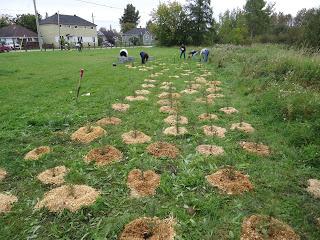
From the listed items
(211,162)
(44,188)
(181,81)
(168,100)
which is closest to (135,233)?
(44,188)

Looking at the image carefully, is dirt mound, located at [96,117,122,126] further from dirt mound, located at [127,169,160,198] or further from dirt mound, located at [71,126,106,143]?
dirt mound, located at [127,169,160,198]

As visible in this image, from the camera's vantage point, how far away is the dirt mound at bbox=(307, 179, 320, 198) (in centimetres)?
446

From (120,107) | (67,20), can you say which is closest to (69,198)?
(120,107)

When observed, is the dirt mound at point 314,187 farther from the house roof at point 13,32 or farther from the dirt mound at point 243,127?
the house roof at point 13,32

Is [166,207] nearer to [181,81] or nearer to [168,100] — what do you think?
[168,100]

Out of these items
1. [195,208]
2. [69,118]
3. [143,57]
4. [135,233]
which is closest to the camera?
[135,233]

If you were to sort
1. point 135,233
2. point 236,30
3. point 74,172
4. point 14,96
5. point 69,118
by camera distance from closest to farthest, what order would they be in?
point 135,233 → point 74,172 → point 69,118 → point 14,96 → point 236,30

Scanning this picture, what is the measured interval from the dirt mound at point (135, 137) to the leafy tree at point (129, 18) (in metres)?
75.1

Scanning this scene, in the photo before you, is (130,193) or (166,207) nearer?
(166,207)

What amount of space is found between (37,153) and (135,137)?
1.99 meters

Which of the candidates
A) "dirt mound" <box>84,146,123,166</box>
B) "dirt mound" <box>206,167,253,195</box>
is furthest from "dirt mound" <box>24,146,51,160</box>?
"dirt mound" <box>206,167,253,195</box>

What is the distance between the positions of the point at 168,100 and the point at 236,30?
40.7 m

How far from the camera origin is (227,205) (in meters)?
4.15

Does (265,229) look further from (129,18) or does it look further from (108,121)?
(129,18)
